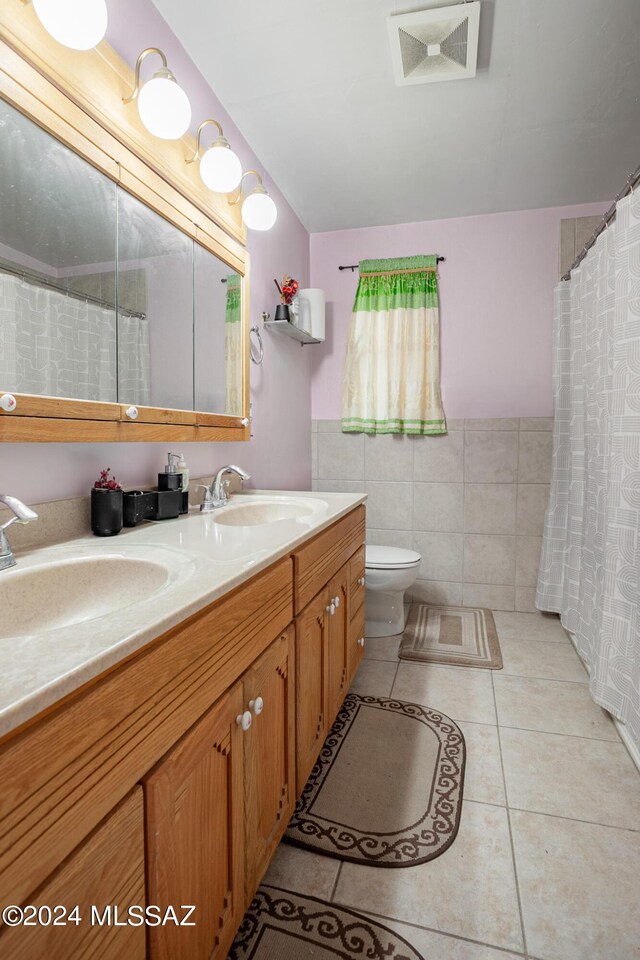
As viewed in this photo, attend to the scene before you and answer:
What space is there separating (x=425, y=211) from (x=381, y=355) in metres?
0.83

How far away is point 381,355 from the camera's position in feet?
10.0

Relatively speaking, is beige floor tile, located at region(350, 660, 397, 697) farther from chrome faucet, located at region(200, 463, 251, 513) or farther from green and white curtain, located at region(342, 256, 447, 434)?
green and white curtain, located at region(342, 256, 447, 434)

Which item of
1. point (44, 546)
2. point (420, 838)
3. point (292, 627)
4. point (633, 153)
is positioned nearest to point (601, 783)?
point (420, 838)

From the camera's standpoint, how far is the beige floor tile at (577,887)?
1.05 metres

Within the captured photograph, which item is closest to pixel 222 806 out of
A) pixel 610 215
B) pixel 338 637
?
pixel 338 637

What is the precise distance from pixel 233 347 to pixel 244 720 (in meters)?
1.39

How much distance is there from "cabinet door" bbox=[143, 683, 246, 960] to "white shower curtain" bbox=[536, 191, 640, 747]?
4.32 feet

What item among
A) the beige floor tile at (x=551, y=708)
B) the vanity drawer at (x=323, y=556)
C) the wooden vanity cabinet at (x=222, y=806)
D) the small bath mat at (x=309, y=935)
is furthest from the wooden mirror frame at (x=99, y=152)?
the beige floor tile at (x=551, y=708)

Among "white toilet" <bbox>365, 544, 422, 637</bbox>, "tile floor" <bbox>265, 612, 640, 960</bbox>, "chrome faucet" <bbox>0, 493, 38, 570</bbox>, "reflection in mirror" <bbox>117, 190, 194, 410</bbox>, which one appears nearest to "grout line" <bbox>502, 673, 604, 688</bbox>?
"tile floor" <bbox>265, 612, 640, 960</bbox>

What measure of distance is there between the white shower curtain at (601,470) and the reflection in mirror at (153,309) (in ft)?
4.74

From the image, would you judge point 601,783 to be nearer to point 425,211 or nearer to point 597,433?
point 597,433

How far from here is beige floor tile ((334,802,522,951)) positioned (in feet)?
3.60

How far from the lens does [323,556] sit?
4.95ft

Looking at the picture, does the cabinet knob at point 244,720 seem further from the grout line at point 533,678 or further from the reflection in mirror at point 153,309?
the grout line at point 533,678
